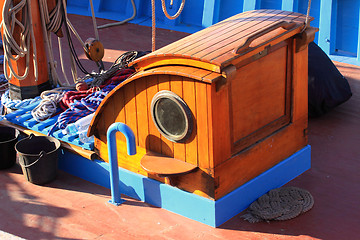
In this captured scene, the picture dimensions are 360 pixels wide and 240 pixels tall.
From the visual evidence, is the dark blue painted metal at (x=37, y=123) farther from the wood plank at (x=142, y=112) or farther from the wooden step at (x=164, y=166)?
the wooden step at (x=164, y=166)

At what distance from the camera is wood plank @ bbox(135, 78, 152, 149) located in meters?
4.62

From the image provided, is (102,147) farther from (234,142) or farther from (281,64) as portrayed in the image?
(281,64)

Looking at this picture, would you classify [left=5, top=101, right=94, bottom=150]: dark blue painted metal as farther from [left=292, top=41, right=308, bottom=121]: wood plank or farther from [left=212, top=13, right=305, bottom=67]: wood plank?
[left=292, top=41, right=308, bottom=121]: wood plank

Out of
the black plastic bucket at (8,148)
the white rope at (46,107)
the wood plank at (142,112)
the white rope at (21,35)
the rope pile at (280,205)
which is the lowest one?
the rope pile at (280,205)

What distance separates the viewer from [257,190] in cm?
480

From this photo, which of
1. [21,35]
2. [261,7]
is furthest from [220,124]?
[261,7]

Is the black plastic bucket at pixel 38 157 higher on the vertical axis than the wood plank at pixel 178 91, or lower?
lower

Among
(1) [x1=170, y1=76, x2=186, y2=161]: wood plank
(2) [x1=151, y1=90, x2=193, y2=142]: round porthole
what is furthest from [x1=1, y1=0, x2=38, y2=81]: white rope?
(1) [x1=170, y1=76, x2=186, y2=161]: wood plank

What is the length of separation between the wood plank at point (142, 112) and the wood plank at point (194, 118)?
0.44 metres

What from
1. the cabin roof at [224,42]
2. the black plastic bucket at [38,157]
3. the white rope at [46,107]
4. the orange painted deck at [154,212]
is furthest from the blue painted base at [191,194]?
the cabin roof at [224,42]

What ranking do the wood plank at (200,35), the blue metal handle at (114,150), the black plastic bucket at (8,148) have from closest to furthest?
the blue metal handle at (114,150), the wood plank at (200,35), the black plastic bucket at (8,148)

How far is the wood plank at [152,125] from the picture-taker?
452 cm

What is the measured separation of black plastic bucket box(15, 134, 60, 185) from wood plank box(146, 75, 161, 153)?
39.4 inches

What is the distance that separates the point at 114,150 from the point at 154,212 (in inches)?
24.2
